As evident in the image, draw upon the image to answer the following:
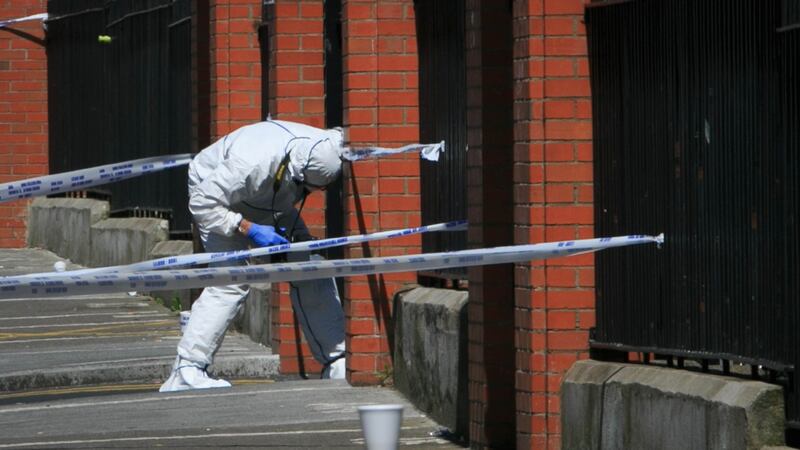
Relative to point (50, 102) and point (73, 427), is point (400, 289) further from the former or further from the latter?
point (50, 102)

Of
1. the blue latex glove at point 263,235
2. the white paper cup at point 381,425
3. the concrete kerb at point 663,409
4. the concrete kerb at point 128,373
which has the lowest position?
the concrete kerb at point 128,373

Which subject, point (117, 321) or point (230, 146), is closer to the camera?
point (230, 146)

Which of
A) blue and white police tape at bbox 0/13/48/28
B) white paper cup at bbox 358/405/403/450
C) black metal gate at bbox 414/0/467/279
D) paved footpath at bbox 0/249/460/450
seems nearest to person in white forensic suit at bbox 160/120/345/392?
paved footpath at bbox 0/249/460/450

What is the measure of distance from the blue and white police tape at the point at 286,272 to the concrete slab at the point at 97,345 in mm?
5008

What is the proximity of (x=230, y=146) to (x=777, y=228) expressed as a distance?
584 cm

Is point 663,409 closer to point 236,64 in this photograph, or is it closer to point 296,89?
point 296,89

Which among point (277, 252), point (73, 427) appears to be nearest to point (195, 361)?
point (277, 252)

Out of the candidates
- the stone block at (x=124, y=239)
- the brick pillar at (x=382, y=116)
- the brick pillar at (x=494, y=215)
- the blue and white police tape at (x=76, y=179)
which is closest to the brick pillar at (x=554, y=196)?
the brick pillar at (x=494, y=215)

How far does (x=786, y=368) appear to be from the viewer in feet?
21.3

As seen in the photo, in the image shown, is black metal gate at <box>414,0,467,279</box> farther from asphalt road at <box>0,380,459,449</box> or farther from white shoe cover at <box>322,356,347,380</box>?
white shoe cover at <box>322,356,347,380</box>

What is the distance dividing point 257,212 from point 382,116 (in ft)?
4.23

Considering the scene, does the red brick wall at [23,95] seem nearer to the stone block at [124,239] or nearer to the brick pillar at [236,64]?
the stone block at [124,239]

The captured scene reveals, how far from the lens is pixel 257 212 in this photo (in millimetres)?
12242

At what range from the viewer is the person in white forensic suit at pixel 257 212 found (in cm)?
1177
